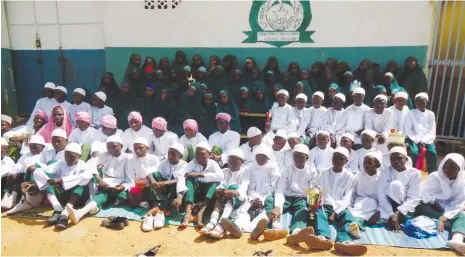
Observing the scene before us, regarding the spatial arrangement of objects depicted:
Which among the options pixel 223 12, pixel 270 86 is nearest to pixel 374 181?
pixel 270 86

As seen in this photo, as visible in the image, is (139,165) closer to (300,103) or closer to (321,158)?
(321,158)

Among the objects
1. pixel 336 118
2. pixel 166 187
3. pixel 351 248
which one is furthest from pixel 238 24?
pixel 351 248

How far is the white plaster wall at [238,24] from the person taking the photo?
753cm

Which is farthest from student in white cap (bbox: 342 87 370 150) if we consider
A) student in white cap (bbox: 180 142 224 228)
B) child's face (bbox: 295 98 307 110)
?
student in white cap (bbox: 180 142 224 228)

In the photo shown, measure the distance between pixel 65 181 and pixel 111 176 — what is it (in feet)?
2.00

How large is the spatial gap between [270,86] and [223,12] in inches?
81.1

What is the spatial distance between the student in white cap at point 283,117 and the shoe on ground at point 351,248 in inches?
112

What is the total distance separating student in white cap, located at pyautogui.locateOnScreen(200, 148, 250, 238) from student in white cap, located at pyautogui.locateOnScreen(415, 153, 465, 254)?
198 cm

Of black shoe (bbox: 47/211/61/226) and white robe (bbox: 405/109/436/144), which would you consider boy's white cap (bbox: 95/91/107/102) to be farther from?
white robe (bbox: 405/109/436/144)

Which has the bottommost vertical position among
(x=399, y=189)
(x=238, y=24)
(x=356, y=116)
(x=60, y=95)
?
(x=399, y=189)

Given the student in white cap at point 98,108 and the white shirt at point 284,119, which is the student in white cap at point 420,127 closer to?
the white shirt at point 284,119

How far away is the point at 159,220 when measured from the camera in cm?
445

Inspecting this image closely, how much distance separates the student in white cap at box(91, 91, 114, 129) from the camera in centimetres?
682

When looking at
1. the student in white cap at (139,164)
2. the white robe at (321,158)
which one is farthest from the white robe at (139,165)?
the white robe at (321,158)
